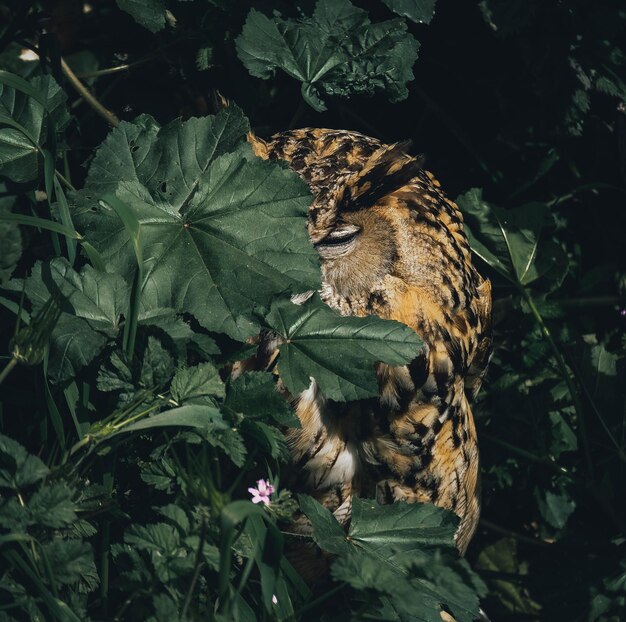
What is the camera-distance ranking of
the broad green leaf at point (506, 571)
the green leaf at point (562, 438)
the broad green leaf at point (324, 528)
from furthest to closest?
1. the broad green leaf at point (506, 571)
2. the green leaf at point (562, 438)
3. the broad green leaf at point (324, 528)

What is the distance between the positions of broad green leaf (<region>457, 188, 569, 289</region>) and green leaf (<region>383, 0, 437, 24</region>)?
483 mm

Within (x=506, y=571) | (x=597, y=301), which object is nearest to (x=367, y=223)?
(x=597, y=301)

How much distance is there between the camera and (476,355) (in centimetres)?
207

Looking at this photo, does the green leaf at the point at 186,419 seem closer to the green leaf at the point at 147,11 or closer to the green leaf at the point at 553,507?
the green leaf at the point at 147,11

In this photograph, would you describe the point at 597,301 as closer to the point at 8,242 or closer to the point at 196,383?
the point at 196,383

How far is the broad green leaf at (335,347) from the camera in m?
1.50

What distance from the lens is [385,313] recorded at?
5.89ft

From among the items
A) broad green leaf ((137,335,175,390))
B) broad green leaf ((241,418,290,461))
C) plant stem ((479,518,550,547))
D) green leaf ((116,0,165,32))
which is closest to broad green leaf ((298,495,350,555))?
broad green leaf ((241,418,290,461))

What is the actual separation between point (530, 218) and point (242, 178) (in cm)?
96

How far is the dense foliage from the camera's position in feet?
4.56

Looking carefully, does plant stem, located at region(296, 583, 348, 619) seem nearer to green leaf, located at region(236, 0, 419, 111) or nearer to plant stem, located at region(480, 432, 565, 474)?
plant stem, located at region(480, 432, 565, 474)

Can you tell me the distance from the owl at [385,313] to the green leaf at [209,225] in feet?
0.43

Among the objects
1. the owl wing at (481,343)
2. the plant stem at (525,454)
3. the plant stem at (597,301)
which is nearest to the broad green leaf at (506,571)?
the plant stem at (525,454)

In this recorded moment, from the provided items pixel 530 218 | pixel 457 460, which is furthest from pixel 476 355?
pixel 530 218
